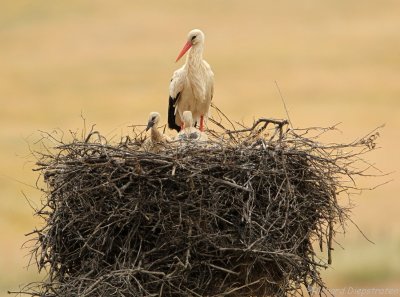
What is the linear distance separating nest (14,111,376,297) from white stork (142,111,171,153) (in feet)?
0.59

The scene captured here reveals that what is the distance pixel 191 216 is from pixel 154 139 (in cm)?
126

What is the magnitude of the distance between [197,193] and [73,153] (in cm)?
104

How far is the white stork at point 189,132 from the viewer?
1262 centimetres

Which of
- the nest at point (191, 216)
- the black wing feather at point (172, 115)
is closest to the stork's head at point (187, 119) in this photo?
the black wing feather at point (172, 115)

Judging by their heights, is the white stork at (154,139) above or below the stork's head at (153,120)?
below

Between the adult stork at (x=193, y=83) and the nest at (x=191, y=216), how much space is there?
2.30 m

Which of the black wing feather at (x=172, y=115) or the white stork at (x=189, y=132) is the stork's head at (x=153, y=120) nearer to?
the white stork at (x=189, y=132)

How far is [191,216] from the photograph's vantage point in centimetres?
1143

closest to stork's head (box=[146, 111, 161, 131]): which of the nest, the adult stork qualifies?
the nest

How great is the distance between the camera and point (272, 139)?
470 inches

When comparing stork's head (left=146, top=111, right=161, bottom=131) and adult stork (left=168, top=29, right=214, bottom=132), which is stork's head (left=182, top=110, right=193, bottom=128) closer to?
stork's head (left=146, top=111, right=161, bottom=131)

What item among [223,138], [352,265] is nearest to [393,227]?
[352,265]

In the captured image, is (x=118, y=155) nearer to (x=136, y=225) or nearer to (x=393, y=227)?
(x=136, y=225)

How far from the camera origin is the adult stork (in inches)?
562
